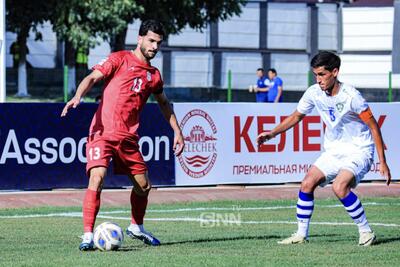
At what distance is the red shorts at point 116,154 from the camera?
36.0 feet

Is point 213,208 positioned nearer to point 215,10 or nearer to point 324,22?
point 215,10

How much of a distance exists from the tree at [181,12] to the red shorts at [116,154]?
28220mm

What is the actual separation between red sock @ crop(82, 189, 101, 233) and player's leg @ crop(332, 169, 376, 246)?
7.50 ft

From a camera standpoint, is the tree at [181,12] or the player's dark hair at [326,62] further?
the tree at [181,12]

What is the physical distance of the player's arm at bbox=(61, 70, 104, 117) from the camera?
33.8ft

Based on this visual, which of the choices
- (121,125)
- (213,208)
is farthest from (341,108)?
(213,208)

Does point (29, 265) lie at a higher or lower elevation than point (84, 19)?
lower

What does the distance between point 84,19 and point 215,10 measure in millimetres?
5408

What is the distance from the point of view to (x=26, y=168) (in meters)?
17.1

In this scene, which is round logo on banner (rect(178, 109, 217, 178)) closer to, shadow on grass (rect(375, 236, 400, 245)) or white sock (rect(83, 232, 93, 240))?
shadow on grass (rect(375, 236, 400, 245))

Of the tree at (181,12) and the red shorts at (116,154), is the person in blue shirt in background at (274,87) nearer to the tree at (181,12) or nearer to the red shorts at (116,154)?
the tree at (181,12)


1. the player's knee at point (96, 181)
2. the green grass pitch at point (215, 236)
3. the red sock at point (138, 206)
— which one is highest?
the player's knee at point (96, 181)

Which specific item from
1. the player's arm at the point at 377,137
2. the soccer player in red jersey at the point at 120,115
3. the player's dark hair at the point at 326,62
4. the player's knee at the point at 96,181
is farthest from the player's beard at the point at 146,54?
the player's arm at the point at 377,137

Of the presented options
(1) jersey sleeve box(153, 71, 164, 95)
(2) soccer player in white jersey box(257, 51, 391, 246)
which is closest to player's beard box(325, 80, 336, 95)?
(2) soccer player in white jersey box(257, 51, 391, 246)
